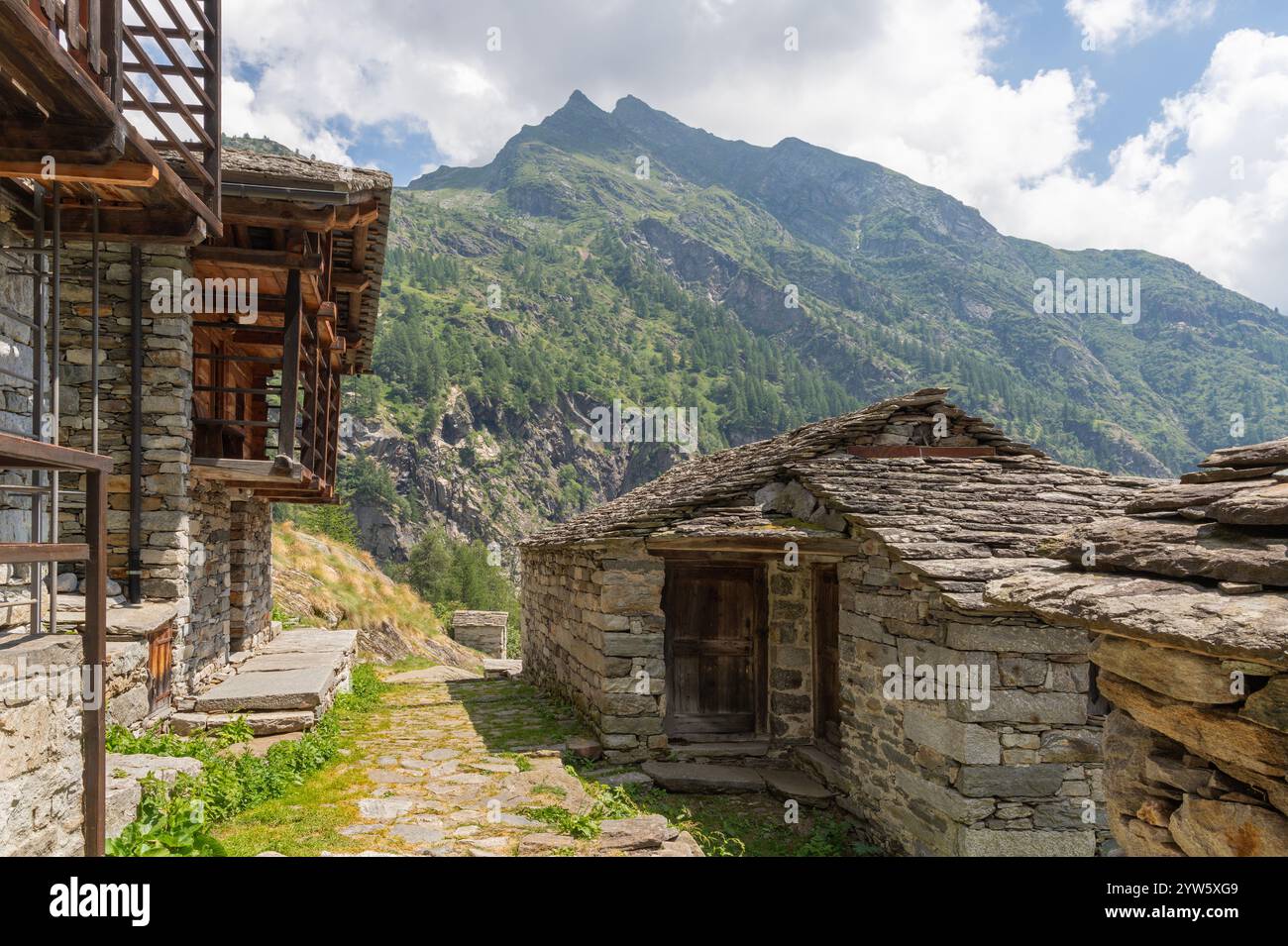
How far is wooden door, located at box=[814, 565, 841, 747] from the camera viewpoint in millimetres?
9312

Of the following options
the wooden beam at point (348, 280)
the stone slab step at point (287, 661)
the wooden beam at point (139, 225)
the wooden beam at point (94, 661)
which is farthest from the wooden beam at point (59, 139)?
the stone slab step at point (287, 661)

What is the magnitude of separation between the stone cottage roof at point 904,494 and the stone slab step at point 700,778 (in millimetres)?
2517

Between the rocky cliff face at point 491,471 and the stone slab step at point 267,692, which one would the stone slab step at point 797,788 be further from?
the rocky cliff face at point 491,471

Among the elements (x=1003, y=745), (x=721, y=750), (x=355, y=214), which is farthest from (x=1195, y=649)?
(x=355, y=214)

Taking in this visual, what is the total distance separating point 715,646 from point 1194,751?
7.72m

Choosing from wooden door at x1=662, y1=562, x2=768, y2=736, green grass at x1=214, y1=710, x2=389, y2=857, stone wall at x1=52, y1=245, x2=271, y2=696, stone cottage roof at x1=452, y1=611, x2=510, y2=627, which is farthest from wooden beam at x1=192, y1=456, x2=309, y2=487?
stone cottage roof at x1=452, y1=611, x2=510, y2=627

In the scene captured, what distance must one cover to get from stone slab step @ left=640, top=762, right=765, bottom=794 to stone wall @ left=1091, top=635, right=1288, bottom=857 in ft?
19.1

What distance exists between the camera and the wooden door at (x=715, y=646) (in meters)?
9.88

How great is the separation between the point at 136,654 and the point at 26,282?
130 inches

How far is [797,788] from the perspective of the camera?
8.25m

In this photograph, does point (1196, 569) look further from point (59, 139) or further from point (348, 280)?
point (348, 280)

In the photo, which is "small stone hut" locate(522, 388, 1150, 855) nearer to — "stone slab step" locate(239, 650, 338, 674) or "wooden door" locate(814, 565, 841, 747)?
"wooden door" locate(814, 565, 841, 747)
